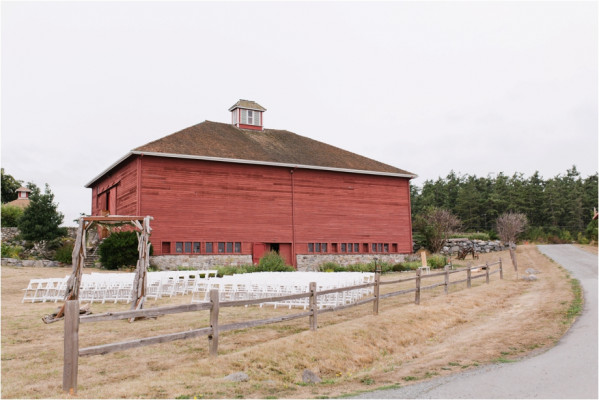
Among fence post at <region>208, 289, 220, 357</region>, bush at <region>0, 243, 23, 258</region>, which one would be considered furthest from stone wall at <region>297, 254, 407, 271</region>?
fence post at <region>208, 289, 220, 357</region>

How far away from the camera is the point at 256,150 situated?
2962cm

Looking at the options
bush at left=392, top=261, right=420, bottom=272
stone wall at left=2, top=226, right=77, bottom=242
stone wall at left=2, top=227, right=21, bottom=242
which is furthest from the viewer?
stone wall at left=2, top=227, right=21, bottom=242

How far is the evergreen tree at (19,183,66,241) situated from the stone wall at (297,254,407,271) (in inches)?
652

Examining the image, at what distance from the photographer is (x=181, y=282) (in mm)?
17703

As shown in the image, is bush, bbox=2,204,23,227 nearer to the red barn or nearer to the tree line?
the red barn

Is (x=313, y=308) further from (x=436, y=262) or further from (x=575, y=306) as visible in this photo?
(x=436, y=262)

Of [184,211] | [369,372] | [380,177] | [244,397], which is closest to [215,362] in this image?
[244,397]

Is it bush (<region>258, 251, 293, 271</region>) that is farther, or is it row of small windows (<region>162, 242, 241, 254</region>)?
row of small windows (<region>162, 242, 241, 254</region>)

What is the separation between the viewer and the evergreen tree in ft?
103

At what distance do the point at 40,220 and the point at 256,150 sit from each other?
49.0 feet

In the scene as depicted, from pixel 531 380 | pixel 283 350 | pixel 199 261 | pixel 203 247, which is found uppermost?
pixel 203 247

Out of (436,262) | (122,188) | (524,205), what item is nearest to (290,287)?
(122,188)

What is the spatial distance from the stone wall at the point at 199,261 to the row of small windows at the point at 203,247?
284 mm

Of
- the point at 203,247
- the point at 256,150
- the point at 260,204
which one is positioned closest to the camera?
the point at 203,247
